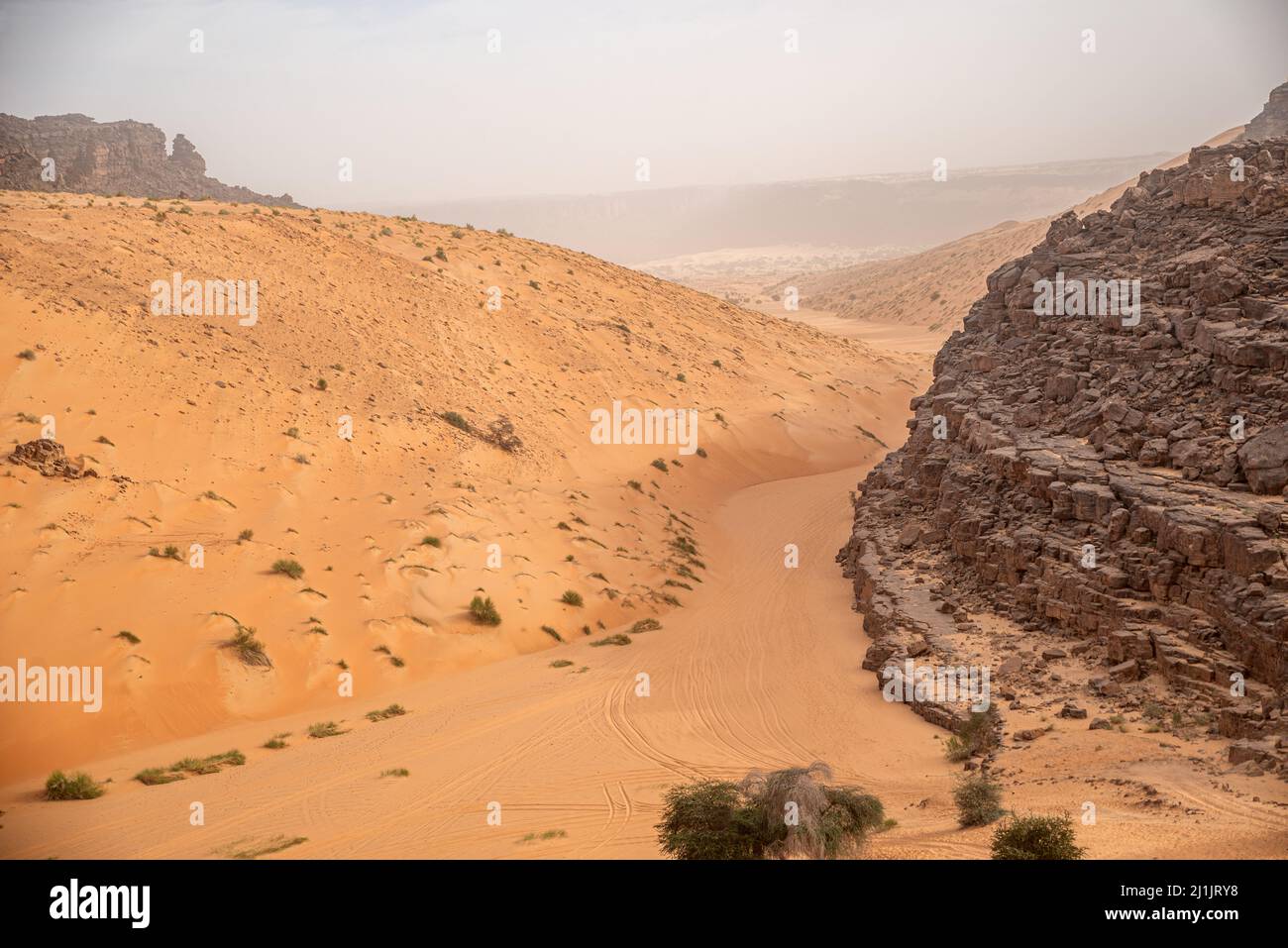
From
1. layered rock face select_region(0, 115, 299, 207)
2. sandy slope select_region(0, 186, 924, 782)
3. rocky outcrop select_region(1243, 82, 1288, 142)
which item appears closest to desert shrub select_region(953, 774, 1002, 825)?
sandy slope select_region(0, 186, 924, 782)

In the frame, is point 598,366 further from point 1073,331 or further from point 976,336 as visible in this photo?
point 1073,331

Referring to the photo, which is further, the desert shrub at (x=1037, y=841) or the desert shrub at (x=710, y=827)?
the desert shrub at (x=710, y=827)

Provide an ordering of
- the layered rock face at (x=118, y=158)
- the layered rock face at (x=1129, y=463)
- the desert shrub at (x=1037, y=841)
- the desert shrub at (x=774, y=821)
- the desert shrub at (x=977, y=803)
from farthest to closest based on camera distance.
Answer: the layered rock face at (x=118, y=158), the layered rock face at (x=1129, y=463), the desert shrub at (x=977, y=803), the desert shrub at (x=774, y=821), the desert shrub at (x=1037, y=841)

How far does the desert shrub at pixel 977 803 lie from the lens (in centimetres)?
905

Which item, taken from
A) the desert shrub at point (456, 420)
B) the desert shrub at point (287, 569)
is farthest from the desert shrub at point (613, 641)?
the desert shrub at point (456, 420)

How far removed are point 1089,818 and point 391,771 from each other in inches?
345

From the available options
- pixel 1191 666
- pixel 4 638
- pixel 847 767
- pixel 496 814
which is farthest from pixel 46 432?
pixel 1191 666

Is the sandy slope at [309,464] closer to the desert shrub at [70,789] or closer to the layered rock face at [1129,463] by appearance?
the desert shrub at [70,789]

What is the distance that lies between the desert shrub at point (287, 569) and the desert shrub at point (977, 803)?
1279 cm

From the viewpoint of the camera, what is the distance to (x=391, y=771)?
477 inches

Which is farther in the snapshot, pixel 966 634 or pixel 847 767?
pixel 966 634

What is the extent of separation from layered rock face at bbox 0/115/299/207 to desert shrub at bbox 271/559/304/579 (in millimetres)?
37064

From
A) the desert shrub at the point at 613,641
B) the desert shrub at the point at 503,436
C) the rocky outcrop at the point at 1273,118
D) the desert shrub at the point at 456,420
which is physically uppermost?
the rocky outcrop at the point at 1273,118

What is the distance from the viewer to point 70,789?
11555 mm
